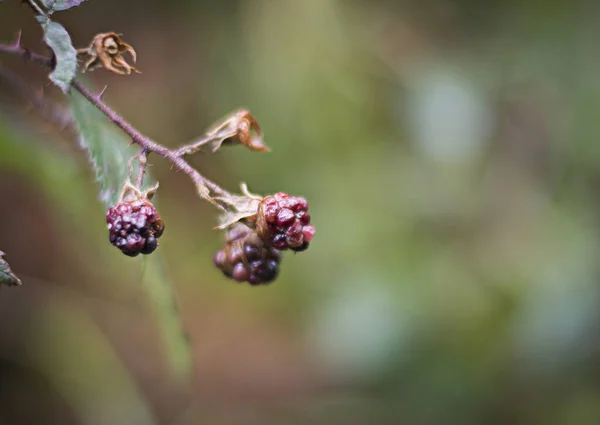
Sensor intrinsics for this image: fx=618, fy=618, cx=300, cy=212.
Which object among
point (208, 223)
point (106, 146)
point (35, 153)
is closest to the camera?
point (106, 146)

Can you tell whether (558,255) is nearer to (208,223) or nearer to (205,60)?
(208,223)

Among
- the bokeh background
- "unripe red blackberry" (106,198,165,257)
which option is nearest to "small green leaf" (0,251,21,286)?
"unripe red blackberry" (106,198,165,257)

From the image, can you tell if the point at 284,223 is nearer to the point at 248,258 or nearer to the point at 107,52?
the point at 248,258

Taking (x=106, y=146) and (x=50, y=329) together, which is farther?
(x=50, y=329)

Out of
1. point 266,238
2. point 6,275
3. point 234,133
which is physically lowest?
point 6,275

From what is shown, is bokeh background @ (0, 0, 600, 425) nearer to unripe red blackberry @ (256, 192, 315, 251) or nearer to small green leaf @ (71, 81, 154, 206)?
small green leaf @ (71, 81, 154, 206)

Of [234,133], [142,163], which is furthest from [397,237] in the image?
[142,163]

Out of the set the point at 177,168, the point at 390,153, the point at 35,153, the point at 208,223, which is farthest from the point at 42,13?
the point at 208,223

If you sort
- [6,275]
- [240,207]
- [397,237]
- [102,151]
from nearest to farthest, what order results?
[6,275], [240,207], [102,151], [397,237]
